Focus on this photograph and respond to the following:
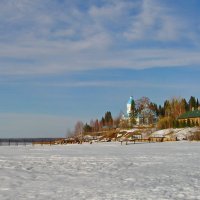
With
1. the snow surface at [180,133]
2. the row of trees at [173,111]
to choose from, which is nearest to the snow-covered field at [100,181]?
the snow surface at [180,133]

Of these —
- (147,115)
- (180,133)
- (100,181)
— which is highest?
(147,115)

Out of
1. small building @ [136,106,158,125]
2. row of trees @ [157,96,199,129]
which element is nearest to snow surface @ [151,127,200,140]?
row of trees @ [157,96,199,129]

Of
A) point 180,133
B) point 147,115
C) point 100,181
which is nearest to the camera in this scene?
point 100,181

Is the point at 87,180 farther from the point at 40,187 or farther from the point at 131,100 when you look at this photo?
the point at 131,100

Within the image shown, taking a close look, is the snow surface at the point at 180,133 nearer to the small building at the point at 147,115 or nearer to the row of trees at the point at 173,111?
the row of trees at the point at 173,111

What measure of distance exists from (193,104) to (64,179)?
130693mm

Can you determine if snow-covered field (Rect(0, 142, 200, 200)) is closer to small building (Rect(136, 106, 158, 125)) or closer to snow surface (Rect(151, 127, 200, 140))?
snow surface (Rect(151, 127, 200, 140))

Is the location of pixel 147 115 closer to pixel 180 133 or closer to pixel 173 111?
pixel 173 111

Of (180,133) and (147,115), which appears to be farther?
(147,115)

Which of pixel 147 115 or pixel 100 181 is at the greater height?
pixel 147 115

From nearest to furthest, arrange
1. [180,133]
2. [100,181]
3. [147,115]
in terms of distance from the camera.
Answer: [100,181], [180,133], [147,115]

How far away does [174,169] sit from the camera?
1870 cm

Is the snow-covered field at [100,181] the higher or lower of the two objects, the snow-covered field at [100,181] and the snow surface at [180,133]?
the lower

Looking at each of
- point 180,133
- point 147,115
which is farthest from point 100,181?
point 147,115
